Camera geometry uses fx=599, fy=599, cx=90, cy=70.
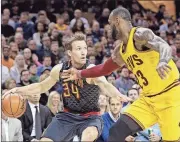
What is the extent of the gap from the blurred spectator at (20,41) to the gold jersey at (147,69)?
6.51m

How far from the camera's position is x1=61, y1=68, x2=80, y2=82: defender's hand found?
7402mm

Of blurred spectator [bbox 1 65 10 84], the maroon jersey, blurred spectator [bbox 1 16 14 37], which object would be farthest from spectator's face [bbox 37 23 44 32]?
the maroon jersey

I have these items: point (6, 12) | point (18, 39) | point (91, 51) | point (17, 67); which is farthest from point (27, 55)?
point (6, 12)

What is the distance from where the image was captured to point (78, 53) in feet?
25.7

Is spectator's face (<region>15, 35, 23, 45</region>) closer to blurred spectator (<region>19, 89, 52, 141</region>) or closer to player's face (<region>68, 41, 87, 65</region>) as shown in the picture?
blurred spectator (<region>19, 89, 52, 141</region>)

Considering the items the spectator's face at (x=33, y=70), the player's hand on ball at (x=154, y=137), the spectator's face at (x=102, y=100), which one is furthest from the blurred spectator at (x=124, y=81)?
the player's hand on ball at (x=154, y=137)

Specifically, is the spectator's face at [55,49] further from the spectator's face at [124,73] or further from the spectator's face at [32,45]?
the spectator's face at [124,73]

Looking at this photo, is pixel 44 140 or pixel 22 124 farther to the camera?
pixel 22 124

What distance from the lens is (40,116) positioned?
32.6 feet

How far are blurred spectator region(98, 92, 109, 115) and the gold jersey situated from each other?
113 inches

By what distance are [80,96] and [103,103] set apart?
89.1 inches

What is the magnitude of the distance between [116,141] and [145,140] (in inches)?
118

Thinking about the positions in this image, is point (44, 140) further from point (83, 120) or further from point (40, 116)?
point (40, 116)

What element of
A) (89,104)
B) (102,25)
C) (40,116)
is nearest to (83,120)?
(89,104)
